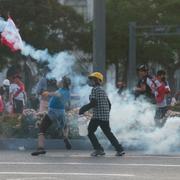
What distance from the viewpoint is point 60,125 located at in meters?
16.0

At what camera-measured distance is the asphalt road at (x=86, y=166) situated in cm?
1116

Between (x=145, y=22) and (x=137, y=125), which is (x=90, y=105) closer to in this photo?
(x=137, y=125)

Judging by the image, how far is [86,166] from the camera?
12602 millimetres

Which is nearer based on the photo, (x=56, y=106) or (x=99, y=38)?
(x=56, y=106)

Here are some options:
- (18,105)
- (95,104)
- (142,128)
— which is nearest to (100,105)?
(95,104)

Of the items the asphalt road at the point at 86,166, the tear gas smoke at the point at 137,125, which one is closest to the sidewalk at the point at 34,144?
the tear gas smoke at the point at 137,125

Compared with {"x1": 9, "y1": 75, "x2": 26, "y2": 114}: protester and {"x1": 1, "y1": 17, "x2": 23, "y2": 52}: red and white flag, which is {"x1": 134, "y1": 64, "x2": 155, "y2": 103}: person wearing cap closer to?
{"x1": 1, "y1": 17, "x2": 23, "y2": 52}: red and white flag

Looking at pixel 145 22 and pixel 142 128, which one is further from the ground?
pixel 145 22

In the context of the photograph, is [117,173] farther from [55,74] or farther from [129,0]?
[129,0]

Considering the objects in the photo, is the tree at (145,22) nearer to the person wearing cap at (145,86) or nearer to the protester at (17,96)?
the protester at (17,96)

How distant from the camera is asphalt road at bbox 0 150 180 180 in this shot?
36.6 ft

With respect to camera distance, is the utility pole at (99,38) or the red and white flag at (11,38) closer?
the red and white flag at (11,38)

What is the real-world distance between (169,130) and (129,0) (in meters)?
26.8

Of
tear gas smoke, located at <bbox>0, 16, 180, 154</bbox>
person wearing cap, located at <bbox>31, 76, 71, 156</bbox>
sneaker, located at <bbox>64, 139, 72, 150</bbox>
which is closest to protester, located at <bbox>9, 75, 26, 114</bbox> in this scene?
tear gas smoke, located at <bbox>0, 16, 180, 154</bbox>
